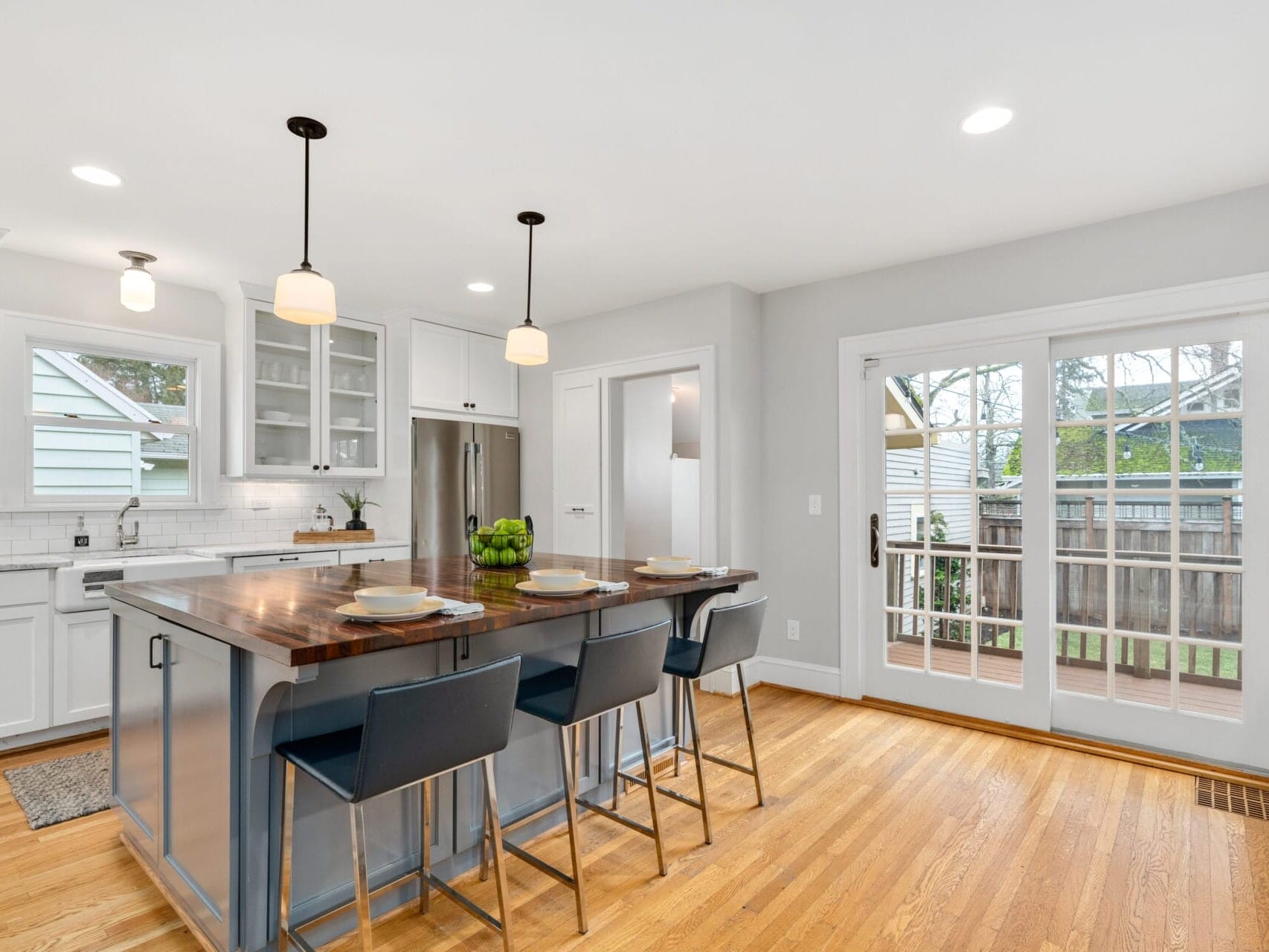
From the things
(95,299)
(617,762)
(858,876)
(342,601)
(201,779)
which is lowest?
(858,876)

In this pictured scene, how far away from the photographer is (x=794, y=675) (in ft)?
13.8

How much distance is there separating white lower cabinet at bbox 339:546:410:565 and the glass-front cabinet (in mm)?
577

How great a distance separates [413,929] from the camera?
6.35ft

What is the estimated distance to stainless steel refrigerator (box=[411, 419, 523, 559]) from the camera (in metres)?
4.79

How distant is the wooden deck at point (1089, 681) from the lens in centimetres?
299

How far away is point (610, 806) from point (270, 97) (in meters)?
2.70

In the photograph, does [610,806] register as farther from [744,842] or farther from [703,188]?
[703,188]

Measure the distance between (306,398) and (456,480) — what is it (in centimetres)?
110

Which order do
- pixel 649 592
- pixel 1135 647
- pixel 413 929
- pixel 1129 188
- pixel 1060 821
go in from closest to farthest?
pixel 413 929 < pixel 649 592 < pixel 1060 821 < pixel 1129 188 < pixel 1135 647

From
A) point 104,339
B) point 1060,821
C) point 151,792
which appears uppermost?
point 104,339

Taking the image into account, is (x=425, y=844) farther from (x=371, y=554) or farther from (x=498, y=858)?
(x=371, y=554)

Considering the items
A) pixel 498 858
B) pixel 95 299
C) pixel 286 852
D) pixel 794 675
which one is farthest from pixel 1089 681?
pixel 95 299

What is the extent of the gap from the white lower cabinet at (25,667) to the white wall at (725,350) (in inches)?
130

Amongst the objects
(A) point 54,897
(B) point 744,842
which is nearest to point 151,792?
(A) point 54,897
